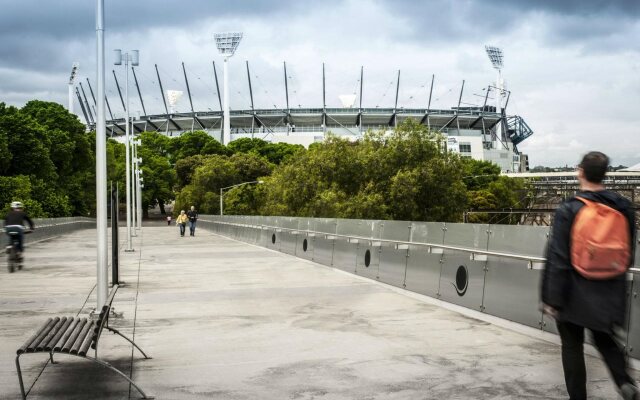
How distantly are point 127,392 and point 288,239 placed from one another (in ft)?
64.2

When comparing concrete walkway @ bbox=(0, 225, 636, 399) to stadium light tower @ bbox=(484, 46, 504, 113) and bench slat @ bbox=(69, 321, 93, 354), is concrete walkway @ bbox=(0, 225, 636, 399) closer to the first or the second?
bench slat @ bbox=(69, 321, 93, 354)

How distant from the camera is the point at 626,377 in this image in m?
4.95

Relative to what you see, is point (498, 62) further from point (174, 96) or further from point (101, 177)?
point (101, 177)

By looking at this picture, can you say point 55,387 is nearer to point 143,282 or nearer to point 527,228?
point 527,228

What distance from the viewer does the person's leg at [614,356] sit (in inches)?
195

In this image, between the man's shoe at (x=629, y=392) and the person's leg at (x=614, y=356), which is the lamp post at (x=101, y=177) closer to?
the person's leg at (x=614, y=356)

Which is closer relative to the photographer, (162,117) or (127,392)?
(127,392)

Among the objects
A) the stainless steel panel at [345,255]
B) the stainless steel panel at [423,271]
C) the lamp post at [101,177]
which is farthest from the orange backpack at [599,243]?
the stainless steel panel at [345,255]

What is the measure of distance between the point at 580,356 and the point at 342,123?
168 meters

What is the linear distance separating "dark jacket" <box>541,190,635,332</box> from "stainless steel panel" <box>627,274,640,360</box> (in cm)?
232

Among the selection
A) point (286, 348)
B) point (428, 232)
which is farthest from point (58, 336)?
point (428, 232)

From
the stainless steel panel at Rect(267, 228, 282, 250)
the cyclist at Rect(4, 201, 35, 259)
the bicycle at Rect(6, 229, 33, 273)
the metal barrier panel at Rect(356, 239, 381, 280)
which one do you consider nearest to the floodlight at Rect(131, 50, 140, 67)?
the stainless steel panel at Rect(267, 228, 282, 250)

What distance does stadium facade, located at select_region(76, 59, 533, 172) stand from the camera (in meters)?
164

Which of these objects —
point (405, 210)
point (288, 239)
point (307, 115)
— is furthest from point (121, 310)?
point (307, 115)
